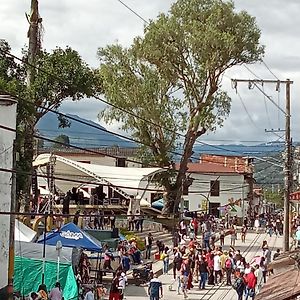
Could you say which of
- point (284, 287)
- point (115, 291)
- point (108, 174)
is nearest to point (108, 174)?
point (108, 174)

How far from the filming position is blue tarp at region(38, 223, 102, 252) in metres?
22.3

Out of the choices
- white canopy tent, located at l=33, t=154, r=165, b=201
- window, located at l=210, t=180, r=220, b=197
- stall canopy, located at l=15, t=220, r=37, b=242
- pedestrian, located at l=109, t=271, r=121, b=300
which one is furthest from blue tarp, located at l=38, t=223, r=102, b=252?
window, located at l=210, t=180, r=220, b=197

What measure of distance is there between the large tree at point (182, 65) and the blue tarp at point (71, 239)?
18.4m

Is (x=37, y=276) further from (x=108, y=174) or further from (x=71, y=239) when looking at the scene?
(x=108, y=174)

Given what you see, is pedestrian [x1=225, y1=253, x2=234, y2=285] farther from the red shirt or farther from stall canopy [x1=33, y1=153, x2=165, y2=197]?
stall canopy [x1=33, y1=153, x2=165, y2=197]

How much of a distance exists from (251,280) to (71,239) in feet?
18.6

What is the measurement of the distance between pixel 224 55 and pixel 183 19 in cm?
308

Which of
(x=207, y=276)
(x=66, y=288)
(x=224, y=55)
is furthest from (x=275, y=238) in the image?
(x=66, y=288)

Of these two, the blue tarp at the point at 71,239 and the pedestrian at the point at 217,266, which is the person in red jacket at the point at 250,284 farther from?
the blue tarp at the point at 71,239

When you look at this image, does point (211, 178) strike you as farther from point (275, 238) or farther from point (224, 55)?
point (224, 55)

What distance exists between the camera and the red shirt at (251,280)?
23.4 meters

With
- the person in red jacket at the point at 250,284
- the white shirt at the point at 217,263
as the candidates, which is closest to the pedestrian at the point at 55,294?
the person in red jacket at the point at 250,284

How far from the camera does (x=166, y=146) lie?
143ft

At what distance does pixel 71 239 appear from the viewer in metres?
22.3
